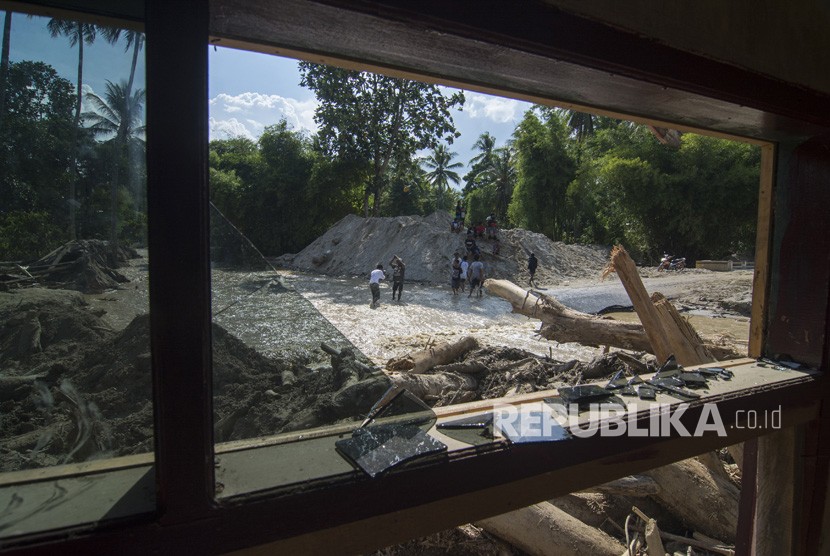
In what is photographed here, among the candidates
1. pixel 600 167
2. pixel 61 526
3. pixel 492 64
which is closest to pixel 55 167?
pixel 61 526

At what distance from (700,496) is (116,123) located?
4.68m

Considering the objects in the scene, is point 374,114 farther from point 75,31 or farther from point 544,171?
point 75,31

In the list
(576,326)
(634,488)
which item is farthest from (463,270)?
(634,488)

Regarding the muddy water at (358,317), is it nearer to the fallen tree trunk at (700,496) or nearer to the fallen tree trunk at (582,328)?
the fallen tree trunk at (582,328)

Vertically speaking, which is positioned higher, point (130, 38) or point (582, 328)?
point (130, 38)

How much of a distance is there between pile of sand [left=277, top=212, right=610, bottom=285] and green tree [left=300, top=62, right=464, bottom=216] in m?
3.77

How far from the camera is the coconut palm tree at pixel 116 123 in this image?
44.3 inches

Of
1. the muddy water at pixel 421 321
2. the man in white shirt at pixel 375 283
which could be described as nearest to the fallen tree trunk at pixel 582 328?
the muddy water at pixel 421 321

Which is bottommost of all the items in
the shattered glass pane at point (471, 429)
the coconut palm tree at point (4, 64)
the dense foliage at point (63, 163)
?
the shattered glass pane at point (471, 429)

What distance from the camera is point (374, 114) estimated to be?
23094 millimetres

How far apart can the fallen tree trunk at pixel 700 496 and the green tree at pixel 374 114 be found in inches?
→ 824

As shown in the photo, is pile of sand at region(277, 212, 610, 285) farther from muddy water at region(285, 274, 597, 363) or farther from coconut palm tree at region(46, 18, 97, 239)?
coconut palm tree at region(46, 18, 97, 239)

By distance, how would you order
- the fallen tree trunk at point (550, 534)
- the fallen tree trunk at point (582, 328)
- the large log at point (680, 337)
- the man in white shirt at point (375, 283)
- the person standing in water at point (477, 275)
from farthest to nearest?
1. the person standing in water at point (477, 275)
2. the man in white shirt at point (375, 283)
3. the fallen tree trunk at point (582, 328)
4. the large log at point (680, 337)
5. the fallen tree trunk at point (550, 534)

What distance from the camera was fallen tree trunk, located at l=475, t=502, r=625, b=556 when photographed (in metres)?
3.23
